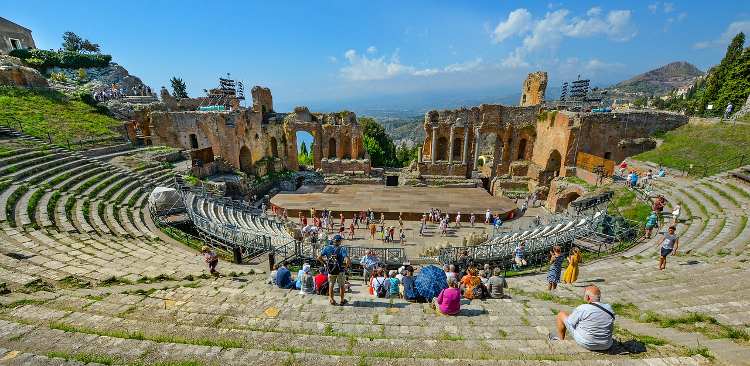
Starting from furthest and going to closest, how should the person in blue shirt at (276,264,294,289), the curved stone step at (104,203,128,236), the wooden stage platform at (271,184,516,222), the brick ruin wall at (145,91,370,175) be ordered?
1. the brick ruin wall at (145,91,370,175)
2. the wooden stage platform at (271,184,516,222)
3. the curved stone step at (104,203,128,236)
4. the person in blue shirt at (276,264,294,289)

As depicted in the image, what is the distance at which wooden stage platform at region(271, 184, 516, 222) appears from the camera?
71.9ft

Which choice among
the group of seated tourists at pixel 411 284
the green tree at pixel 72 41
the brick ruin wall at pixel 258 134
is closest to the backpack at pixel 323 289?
the group of seated tourists at pixel 411 284

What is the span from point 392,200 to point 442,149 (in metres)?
11.9

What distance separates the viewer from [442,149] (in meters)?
33.4

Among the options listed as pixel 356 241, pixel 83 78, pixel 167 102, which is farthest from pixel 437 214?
pixel 83 78

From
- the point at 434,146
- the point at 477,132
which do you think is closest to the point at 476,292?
the point at 434,146

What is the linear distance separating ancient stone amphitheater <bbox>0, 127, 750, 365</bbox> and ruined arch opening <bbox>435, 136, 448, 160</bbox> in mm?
21420

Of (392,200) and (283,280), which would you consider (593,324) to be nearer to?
(283,280)

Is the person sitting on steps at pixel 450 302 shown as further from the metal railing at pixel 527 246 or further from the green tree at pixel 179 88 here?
the green tree at pixel 179 88

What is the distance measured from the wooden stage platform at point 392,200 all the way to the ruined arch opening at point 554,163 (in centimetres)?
681

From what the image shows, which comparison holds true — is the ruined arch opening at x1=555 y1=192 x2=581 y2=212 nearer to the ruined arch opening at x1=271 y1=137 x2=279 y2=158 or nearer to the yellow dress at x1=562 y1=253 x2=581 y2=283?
the yellow dress at x1=562 y1=253 x2=581 y2=283

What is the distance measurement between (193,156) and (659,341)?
85.9 feet

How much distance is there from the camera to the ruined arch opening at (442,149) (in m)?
32.9

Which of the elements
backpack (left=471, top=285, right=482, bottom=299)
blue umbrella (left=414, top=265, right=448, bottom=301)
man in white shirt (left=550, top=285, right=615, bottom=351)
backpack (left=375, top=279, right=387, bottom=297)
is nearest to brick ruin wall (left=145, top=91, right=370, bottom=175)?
backpack (left=375, top=279, right=387, bottom=297)
